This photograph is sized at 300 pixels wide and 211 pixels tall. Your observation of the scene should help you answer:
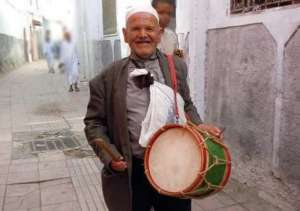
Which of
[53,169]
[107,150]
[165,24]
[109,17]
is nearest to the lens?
[107,150]

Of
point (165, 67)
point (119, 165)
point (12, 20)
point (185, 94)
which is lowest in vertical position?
point (119, 165)

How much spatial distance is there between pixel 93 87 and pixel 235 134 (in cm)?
226

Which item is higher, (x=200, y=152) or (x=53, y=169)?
(x=200, y=152)

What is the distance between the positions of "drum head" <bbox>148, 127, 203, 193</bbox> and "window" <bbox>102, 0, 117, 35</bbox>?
10.1 metres

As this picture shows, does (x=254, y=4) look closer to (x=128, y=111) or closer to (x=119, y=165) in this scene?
(x=128, y=111)

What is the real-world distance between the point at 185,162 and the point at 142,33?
26.0 inches

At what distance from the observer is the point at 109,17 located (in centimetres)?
1253

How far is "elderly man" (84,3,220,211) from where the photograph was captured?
205cm

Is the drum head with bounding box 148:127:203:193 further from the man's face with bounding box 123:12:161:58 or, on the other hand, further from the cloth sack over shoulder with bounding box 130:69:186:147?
the man's face with bounding box 123:12:161:58

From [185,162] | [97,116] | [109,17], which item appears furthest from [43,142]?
[109,17]

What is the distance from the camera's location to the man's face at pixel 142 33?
2.03m

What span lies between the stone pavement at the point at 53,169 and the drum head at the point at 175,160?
1.73m

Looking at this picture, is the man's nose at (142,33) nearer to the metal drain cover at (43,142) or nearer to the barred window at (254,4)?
the barred window at (254,4)

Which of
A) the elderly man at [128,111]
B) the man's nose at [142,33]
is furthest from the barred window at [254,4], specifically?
the man's nose at [142,33]
